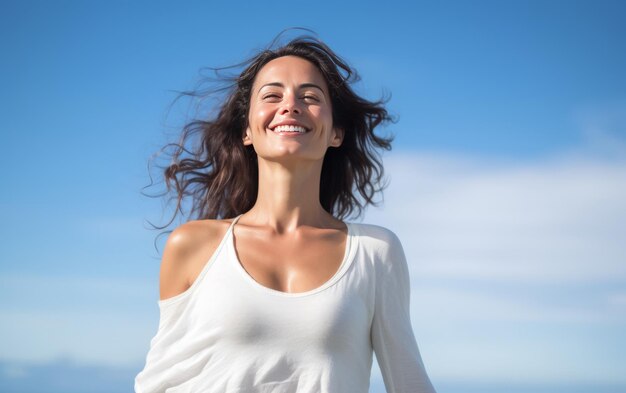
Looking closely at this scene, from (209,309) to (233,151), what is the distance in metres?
1.02

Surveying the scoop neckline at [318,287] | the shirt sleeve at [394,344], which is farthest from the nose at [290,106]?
the shirt sleeve at [394,344]

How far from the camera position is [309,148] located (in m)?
4.05

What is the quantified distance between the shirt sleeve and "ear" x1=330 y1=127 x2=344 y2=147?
0.70 meters

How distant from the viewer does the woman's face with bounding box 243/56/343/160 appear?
404cm

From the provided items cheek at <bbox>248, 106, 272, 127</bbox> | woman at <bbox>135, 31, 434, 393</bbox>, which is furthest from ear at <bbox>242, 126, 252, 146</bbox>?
cheek at <bbox>248, 106, 272, 127</bbox>

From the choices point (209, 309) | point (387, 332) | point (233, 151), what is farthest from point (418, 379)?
point (233, 151)

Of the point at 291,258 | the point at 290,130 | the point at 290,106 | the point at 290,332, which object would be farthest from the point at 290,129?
the point at 290,332

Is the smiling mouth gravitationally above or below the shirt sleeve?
above

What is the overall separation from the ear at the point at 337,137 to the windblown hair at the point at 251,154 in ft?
0.09

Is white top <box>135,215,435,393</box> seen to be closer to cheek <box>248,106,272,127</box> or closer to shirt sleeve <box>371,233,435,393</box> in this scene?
shirt sleeve <box>371,233,435,393</box>

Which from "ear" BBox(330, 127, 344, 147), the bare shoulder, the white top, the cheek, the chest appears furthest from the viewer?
"ear" BBox(330, 127, 344, 147)

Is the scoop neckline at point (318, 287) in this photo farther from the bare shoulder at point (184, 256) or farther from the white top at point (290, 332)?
the bare shoulder at point (184, 256)

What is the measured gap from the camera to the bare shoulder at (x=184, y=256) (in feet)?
13.2

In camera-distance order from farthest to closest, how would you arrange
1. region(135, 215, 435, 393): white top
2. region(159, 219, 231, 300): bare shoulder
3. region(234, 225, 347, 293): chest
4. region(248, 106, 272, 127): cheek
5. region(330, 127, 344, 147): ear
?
region(330, 127, 344, 147): ear, region(248, 106, 272, 127): cheek, region(159, 219, 231, 300): bare shoulder, region(234, 225, 347, 293): chest, region(135, 215, 435, 393): white top
